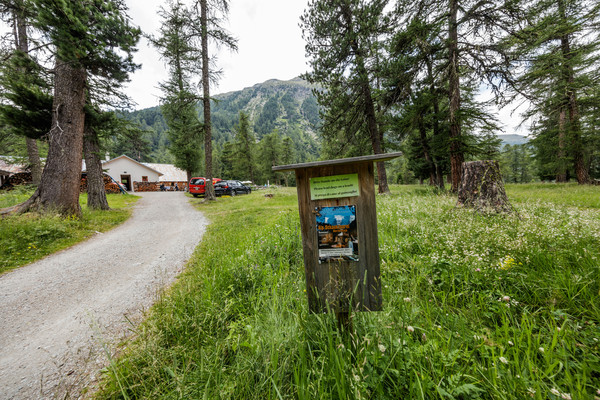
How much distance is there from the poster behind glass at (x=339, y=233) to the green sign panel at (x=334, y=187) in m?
0.12

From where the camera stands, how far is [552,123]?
1789 centimetres

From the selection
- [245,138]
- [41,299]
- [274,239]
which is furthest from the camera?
[245,138]

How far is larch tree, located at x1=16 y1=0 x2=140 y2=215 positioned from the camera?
615 centimetres

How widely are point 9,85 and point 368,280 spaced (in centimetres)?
1307

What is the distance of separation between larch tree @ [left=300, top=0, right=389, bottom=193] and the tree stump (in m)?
7.31

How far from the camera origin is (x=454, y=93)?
370 inches

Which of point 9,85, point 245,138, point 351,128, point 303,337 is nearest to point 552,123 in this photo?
point 351,128

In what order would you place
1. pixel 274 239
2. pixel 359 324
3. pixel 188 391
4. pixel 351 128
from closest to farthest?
pixel 188 391, pixel 359 324, pixel 274 239, pixel 351 128

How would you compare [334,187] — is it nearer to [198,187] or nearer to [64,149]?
[64,149]

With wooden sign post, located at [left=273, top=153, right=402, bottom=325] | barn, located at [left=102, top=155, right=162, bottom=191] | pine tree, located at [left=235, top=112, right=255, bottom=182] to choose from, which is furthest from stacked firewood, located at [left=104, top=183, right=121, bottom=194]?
wooden sign post, located at [left=273, top=153, right=402, bottom=325]

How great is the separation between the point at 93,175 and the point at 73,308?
36.0 ft

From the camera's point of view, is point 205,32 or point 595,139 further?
point 205,32

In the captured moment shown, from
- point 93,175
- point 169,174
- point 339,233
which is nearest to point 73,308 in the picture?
point 339,233

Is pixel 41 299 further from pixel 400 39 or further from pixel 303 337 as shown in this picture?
pixel 400 39
